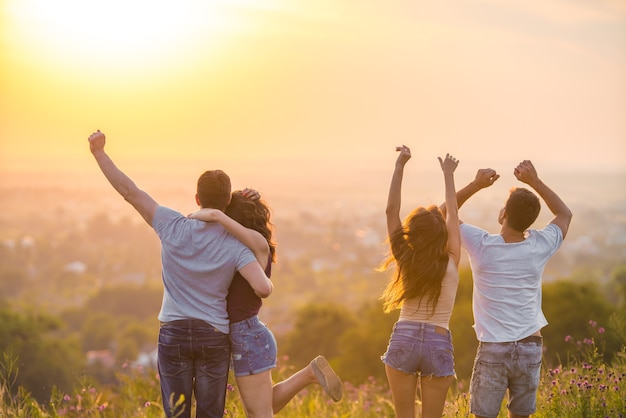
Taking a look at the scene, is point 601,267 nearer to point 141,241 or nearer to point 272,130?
point 141,241

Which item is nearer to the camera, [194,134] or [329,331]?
[329,331]

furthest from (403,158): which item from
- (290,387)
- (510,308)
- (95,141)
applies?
(95,141)

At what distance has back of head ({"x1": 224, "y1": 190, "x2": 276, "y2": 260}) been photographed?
4.75 m

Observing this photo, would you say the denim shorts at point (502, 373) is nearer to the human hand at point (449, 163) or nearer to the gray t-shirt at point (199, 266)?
the human hand at point (449, 163)

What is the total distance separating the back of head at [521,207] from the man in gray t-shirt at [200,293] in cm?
144

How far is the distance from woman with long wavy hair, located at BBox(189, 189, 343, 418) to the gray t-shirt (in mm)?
85

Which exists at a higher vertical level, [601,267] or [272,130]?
[272,130]

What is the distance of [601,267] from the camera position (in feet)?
345

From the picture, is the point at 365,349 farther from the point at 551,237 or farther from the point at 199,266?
Answer: the point at 199,266

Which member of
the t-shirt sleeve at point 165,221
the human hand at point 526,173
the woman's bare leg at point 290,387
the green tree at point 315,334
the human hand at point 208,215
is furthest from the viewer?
the green tree at point 315,334

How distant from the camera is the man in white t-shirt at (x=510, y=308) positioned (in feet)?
15.3

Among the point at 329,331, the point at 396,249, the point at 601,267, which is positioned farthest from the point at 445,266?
the point at 601,267

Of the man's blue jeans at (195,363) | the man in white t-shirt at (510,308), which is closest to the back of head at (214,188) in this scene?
the man's blue jeans at (195,363)

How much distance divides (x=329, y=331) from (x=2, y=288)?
8636cm
